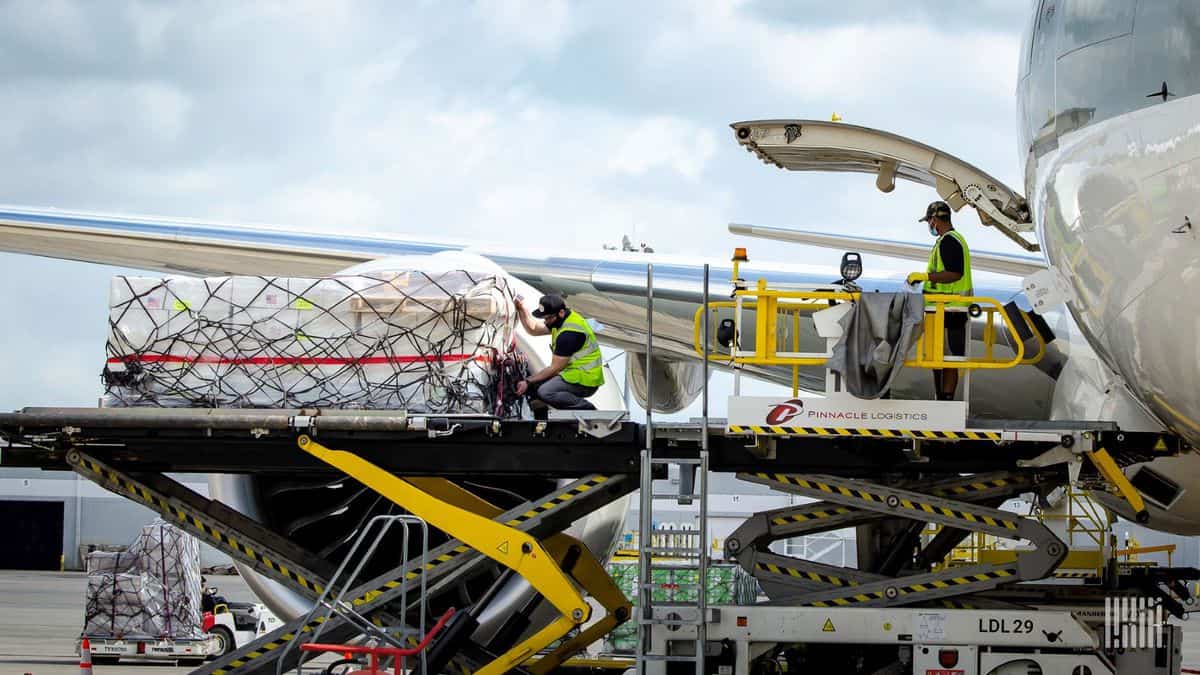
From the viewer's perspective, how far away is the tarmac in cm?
1638

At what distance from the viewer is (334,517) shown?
11.0 metres

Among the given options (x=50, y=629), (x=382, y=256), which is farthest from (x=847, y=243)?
(x=50, y=629)

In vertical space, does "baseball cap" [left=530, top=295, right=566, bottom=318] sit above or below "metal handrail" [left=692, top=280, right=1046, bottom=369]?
above

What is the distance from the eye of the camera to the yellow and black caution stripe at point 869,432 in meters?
8.55

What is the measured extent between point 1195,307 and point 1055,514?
6994 millimetres

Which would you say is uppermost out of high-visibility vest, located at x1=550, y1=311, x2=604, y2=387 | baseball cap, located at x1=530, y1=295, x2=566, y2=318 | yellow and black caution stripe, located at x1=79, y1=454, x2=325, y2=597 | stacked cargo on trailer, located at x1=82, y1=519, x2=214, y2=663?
baseball cap, located at x1=530, y1=295, x2=566, y2=318

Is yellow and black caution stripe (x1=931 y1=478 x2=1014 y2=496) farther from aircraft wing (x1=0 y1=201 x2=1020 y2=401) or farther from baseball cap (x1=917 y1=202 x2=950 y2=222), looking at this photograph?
aircraft wing (x1=0 y1=201 x2=1020 y2=401)

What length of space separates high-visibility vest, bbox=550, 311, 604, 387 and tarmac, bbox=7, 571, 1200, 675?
7.63 meters

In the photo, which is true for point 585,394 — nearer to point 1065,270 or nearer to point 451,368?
point 451,368

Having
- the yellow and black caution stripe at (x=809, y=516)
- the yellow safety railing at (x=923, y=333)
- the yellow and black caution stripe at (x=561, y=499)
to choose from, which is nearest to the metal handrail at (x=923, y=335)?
the yellow safety railing at (x=923, y=333)

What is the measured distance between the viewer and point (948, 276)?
9242 millimetres

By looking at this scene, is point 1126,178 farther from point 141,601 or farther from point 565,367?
point 141,601

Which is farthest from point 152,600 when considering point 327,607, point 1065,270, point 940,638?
point 1065,270

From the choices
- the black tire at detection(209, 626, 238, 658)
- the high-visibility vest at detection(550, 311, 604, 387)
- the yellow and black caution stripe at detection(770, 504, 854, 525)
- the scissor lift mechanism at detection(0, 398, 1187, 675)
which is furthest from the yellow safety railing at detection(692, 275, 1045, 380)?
the black tire at detection(209, 626, 238, 658)
